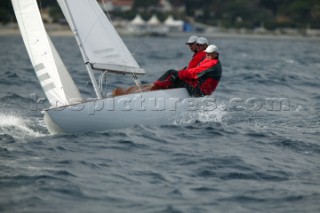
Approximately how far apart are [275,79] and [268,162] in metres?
9.56

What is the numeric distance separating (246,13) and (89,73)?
68985 mm

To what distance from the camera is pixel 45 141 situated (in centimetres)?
853

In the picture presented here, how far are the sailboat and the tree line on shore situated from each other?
62344 mm

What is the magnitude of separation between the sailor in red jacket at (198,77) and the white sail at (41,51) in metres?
1.49

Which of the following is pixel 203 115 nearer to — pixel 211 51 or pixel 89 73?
pixel 211 51

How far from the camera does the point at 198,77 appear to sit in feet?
32.4

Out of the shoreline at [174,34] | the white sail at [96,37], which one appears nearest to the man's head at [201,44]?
the white sail at [96,37]

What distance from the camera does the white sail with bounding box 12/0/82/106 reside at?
8.88 metres

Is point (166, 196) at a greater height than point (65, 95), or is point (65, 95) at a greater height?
point (65, 95)

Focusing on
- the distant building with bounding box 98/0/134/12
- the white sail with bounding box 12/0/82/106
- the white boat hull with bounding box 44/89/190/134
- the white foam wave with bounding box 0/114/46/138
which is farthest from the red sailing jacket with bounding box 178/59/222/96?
the distant building with bounding box 98/0/134/12

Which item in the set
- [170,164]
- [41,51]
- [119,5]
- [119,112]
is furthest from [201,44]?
[119,5]

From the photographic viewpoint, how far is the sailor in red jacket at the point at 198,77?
9.76 metres

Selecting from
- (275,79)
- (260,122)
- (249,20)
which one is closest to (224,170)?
(260,122)

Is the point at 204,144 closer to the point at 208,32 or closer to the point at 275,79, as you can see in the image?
the point at 275,79
